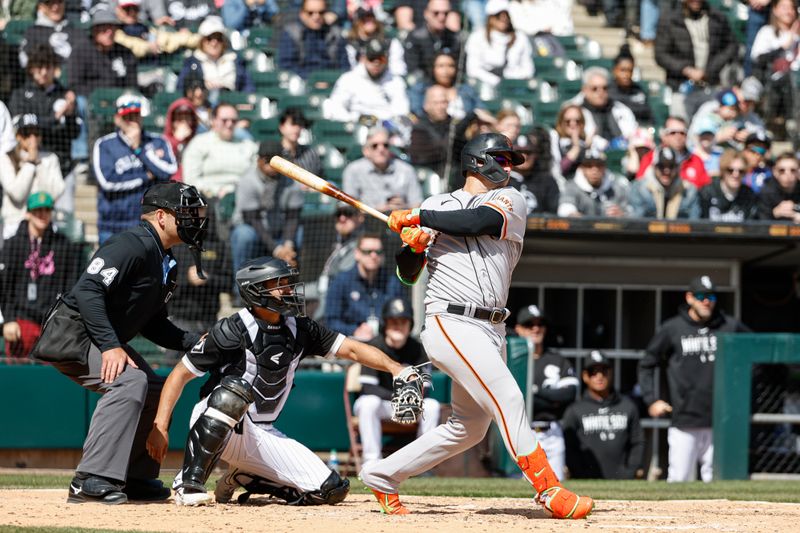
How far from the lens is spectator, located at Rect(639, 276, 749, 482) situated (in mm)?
9398

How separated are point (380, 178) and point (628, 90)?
346cm

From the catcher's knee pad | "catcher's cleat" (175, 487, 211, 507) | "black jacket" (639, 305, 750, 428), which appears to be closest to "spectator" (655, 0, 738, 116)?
"black jacket" (639, 305, 750, 428)

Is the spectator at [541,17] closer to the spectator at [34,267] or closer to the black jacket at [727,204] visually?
the black jacket at [727,204]

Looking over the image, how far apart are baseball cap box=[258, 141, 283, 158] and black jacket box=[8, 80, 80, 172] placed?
160 centimetres

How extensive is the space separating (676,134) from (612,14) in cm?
329

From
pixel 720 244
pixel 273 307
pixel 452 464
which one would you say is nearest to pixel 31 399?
pixel 452 464

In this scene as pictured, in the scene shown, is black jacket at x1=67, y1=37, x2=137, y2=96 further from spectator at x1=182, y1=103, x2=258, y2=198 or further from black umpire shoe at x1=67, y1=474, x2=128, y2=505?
black umpire shoe at x1=67, y1=474, x2=128, y2=505

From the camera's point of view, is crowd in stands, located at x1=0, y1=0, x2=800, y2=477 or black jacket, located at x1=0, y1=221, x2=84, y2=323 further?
crowd in stands, located at x1=0, y1=0, x2=800, y2=477

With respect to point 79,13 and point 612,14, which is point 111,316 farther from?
point 612,14

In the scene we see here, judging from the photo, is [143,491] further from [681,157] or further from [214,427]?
[681,157]

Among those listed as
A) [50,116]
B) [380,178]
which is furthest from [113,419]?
[50,116]

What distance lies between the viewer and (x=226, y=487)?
5961mm

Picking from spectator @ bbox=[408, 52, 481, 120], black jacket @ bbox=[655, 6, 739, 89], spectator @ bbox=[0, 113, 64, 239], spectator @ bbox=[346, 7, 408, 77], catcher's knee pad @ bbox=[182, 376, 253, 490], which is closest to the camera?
catcher's knee pad @ bbox=[182, 376, 253, 490]

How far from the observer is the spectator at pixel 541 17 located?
1327cm
